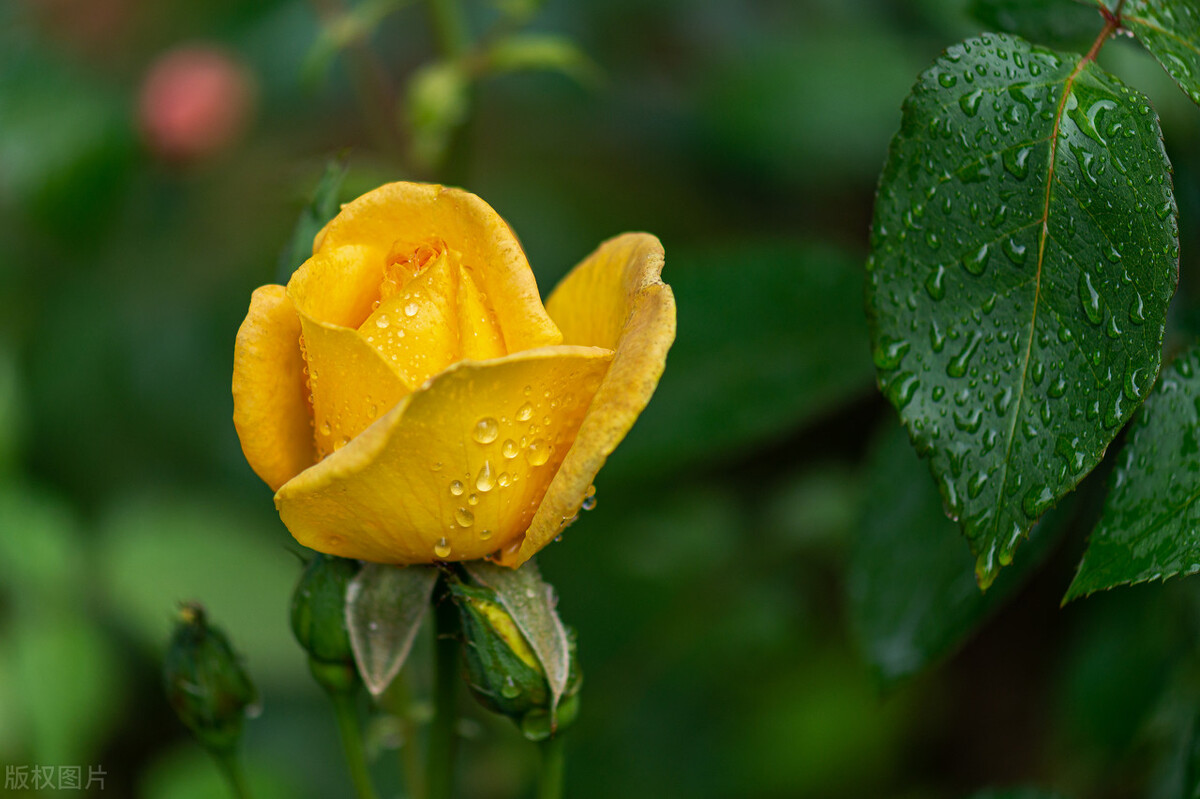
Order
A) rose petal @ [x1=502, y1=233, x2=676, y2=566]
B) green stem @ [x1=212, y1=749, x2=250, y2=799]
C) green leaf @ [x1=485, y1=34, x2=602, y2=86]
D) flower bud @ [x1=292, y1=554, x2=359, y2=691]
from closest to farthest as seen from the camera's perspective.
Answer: rose petal @ [x1=502, y1=233, x2=676, y2=566]
flower bud @ [x1=292, y1=554, x2=359, y2=691]
green stem @ [x1=212, y1=749, x2=250, y2=799]
green leaf @ [x1=485, y1=34, x2=602, y2=86]

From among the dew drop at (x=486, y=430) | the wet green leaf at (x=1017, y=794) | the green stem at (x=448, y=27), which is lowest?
the wet green leaf at (x=1017, y=794)

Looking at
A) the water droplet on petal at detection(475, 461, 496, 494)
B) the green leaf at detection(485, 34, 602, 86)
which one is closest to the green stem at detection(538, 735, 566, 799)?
the water droplet on petal at detection(475, 461, 496, 494)

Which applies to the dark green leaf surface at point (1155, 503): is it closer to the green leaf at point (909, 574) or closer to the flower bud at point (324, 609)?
the green leaf at point (909, 574)

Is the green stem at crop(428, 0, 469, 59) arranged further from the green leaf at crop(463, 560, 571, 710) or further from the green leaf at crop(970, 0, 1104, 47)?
the green leaf at crop(463, 560, 571, 710)

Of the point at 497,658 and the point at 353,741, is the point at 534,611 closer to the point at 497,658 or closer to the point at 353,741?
the point at 497,658

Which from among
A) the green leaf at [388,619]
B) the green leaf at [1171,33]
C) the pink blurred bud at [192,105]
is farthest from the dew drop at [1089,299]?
the pink blurred bud at [192,105]

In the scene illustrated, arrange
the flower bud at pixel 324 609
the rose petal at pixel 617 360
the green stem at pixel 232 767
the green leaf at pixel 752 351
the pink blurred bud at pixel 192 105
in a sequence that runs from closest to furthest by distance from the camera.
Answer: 1. the rose petal at pixel 617 360
2. the flower bud at pixel 324 609
3. the green stem at pixel 232 767
4. the green leaf at pixel 752 351
5. the pink blurred bud at pixel 192 105
